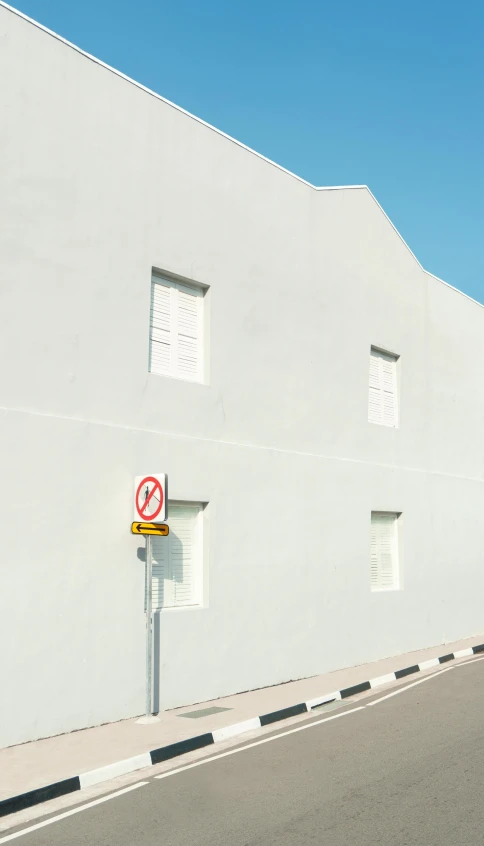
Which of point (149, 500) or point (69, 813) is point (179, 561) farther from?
point (69, 813)

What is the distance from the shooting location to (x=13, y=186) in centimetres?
847

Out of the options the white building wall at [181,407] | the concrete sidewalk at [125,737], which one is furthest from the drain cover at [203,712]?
the white building wall at [181,407]

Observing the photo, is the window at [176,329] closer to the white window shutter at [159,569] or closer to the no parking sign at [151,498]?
the no parking sign at [151,498]

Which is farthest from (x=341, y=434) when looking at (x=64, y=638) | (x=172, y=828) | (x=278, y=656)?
(x=172, y=828)

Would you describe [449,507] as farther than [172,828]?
Yes

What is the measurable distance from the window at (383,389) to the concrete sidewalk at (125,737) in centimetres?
471

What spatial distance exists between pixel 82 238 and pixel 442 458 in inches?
381

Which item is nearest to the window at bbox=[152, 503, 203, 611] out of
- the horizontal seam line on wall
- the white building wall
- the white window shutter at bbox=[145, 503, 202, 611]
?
the white window shutter at bbox=[145, 503, 202, 611]

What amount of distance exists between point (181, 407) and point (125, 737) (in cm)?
385

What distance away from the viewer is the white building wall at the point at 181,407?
8.45m

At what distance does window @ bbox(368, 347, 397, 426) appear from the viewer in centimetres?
1441

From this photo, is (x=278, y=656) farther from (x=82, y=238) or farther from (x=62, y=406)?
(x=82, y=238)

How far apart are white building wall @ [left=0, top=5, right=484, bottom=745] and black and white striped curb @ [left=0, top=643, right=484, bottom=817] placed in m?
1.03

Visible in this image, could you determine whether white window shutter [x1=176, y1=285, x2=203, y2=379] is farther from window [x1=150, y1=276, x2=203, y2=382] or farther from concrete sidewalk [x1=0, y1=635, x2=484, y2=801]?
concrete sidewalk [x1=0, y1=635, x2=484, y2=801]
